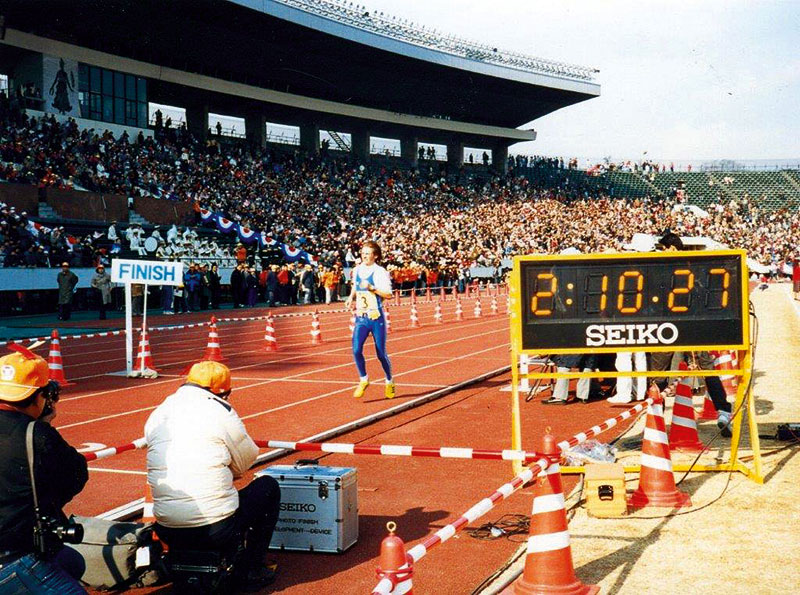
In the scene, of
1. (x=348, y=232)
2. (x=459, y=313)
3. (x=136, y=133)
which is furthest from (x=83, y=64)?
(x=459, y=313)

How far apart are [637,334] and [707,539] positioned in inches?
75.2

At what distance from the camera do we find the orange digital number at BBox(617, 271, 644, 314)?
7812 mm

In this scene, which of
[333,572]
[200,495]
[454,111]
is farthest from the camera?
[454,111]

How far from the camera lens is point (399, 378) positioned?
15648 mm

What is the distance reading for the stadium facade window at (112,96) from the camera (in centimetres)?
4953

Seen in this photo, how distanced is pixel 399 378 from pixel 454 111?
65671mm

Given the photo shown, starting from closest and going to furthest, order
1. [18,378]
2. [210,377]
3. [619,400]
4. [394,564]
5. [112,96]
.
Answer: [394,564]
[18,378]
[210,377]
[619,400]
[112,96]

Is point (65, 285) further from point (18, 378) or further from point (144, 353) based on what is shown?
point (18, 378)

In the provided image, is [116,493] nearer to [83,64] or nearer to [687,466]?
[687,466]

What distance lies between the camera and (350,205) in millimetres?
54938

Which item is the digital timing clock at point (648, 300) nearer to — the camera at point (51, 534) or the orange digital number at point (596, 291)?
the orange digital number at point (596, 291)

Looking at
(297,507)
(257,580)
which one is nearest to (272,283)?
(297,507)

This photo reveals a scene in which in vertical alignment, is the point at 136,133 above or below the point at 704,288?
above

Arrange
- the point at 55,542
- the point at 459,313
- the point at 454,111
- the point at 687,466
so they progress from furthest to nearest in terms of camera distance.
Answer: the point at 454,111 < the point at 459,313 < the point at 687,466 < the point at 55,542
